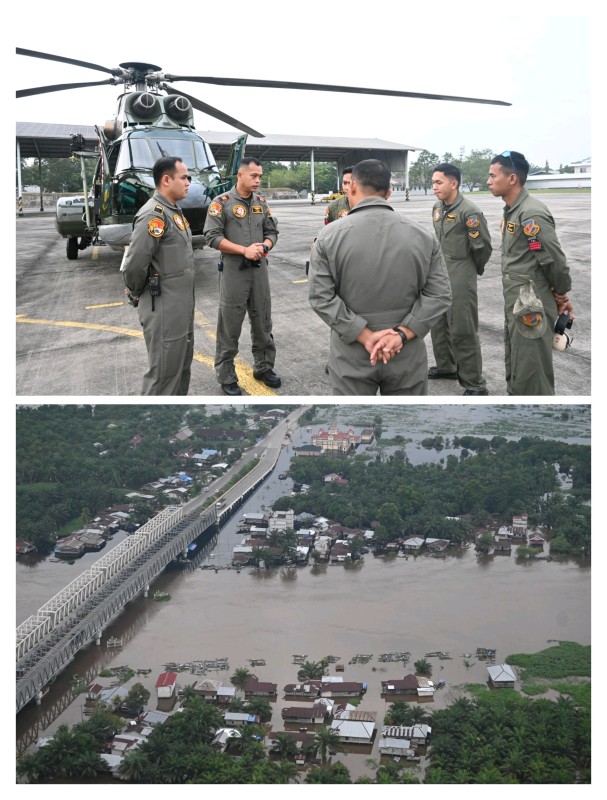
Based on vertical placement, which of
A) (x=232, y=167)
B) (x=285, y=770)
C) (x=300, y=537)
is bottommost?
(x=285, y=770)

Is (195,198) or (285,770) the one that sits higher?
(195,198)

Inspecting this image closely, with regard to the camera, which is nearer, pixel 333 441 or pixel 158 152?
pixel 158 152

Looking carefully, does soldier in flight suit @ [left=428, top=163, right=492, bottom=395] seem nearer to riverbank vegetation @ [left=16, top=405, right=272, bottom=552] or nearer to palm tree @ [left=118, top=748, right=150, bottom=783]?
riverbank vegetation @ [left=16, top=405, right=272, bottom=552]

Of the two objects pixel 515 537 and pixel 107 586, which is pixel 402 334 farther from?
pixel 515 537

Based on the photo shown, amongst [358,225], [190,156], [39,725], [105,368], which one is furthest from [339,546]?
[358,225]

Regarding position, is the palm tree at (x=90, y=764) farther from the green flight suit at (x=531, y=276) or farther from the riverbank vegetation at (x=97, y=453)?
the green flight suit at (x=531, y=276)

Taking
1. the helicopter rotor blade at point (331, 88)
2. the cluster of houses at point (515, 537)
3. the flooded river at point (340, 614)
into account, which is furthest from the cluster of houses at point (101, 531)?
the helicopter rotor blade at point (331, 88)

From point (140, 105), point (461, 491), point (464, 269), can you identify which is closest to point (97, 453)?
point (461, 491)

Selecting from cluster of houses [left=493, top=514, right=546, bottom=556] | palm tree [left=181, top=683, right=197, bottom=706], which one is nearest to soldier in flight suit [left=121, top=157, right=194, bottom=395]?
palm tree [left=181, top=683, right=197, bottom=706]
